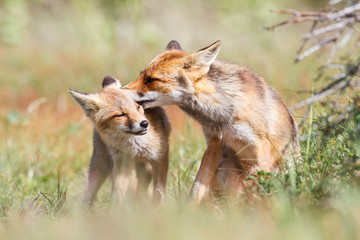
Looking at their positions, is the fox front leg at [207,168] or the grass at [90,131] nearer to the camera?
the grass at [90,131]

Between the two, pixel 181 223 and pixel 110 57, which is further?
pixel 110 57

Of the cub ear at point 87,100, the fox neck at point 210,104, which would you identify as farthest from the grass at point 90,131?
the cub ear at point 87,100

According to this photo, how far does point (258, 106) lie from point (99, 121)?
1.92 metres

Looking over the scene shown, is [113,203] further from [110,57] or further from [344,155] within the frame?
[110,57]

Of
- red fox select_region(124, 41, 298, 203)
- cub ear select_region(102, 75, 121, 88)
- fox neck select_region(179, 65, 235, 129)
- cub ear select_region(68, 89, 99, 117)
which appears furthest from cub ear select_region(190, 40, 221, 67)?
cub ear select_region(102, 75, 121, 88)

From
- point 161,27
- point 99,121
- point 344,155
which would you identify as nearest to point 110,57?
point 161,27

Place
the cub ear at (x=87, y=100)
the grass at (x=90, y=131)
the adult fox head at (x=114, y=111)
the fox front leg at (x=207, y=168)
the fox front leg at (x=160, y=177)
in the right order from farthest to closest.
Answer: the cub ear at (x=87, y=100), the fox front leg at (x=160, y=177), the adult fox head at (x=114, y=111), the fox front leg at (x=207, y=168), the grass at (x=90, y=131)

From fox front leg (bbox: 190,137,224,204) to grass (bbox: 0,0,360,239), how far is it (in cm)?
26

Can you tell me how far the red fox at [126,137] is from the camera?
5.55 metres

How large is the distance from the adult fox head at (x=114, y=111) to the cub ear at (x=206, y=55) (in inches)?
34.1

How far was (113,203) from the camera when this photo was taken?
17.7 ft

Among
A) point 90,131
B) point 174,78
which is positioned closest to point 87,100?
point 174,78

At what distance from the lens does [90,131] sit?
940cm

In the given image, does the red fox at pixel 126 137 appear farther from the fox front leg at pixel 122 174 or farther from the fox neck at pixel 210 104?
the fox neck at pixel 210 104
